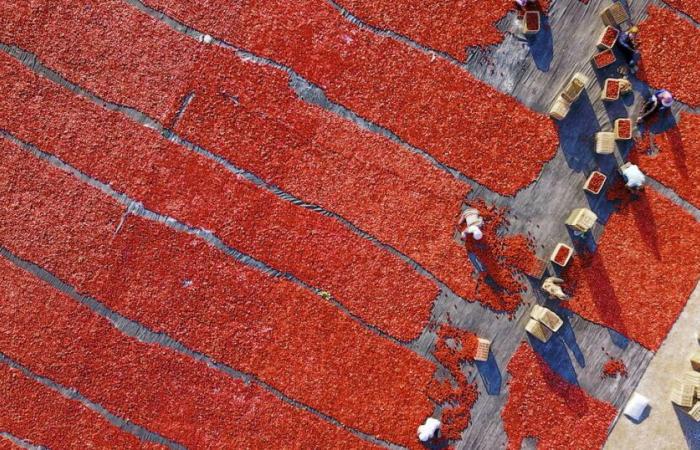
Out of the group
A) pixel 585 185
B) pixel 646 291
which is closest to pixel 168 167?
pixel 585 185

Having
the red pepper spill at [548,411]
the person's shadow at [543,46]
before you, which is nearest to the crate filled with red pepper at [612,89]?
the person's shadow at [543,46]

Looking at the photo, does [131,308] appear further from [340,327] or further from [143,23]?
[143,23]

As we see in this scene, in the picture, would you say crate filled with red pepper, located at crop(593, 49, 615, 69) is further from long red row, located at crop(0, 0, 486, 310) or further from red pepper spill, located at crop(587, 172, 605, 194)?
long red row, located at crop(0, 0, 486, 310)

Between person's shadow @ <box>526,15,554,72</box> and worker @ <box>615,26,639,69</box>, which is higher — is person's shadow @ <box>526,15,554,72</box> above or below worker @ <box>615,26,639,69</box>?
below

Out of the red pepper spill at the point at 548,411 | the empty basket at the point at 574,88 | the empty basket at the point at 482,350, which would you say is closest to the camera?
the empty basket at the point at 574,88

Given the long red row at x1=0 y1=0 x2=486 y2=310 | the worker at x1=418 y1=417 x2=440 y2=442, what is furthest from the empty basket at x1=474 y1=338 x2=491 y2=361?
the worker at x1=418 y1=417 x2=440 y2=442

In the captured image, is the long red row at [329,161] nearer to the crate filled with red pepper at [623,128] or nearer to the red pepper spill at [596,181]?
the red pepper spill at [596,181]
